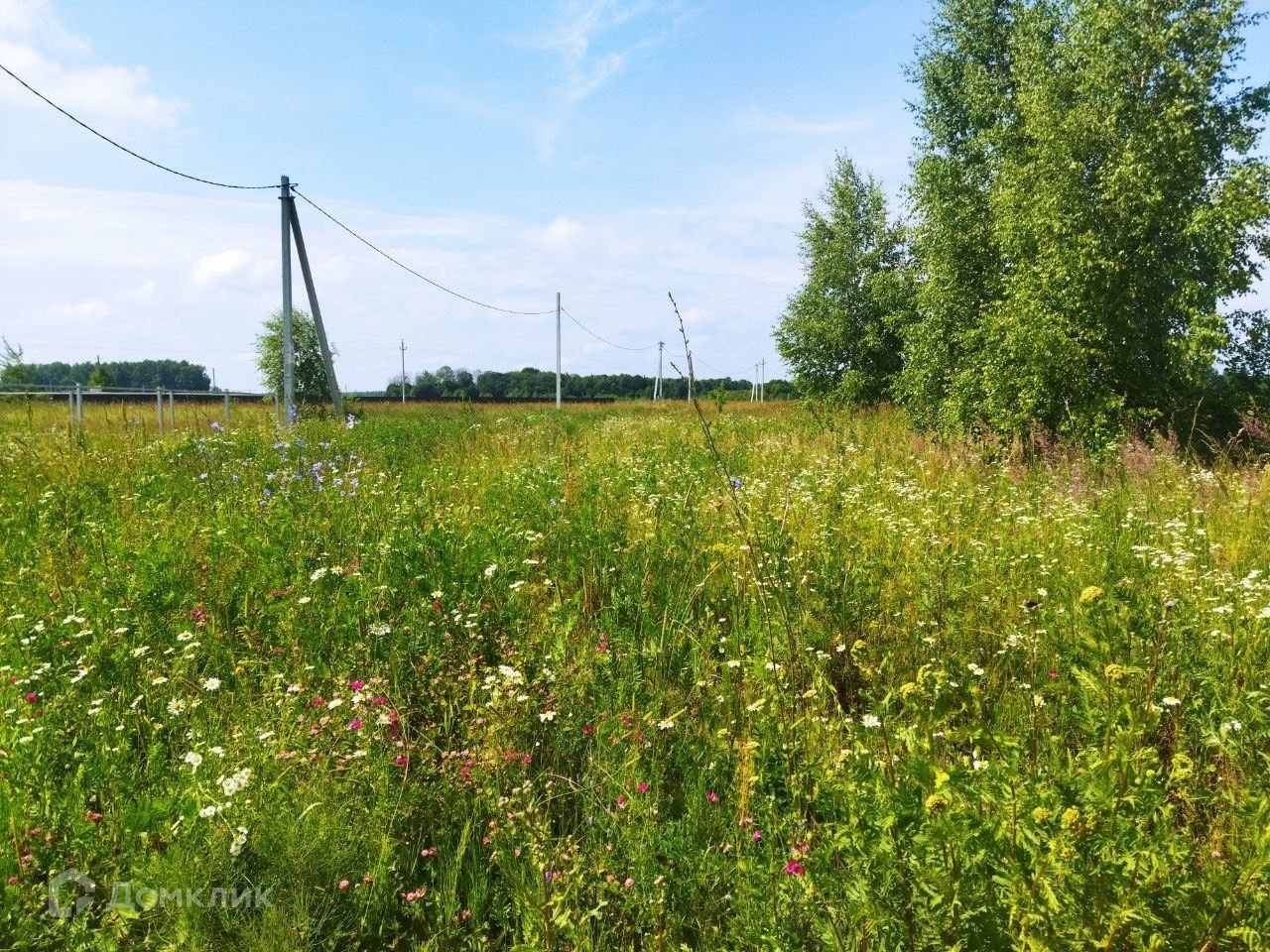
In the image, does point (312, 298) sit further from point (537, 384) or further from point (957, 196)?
point (537, 384)

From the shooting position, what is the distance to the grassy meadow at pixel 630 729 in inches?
63.5

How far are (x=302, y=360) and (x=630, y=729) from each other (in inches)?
1623

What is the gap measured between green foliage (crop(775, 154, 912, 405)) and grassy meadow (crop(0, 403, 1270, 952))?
24.6 metres

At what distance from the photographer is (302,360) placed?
127 feet

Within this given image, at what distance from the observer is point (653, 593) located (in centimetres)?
406

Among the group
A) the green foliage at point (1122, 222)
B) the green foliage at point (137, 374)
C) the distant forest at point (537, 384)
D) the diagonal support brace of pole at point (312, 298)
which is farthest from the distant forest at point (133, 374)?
the green foliage at point (1122, 222)

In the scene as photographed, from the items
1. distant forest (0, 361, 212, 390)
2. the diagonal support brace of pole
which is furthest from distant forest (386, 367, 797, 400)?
the diagonal support brace of pole

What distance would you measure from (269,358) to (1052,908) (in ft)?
169

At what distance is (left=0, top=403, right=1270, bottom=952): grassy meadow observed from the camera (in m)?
1.61

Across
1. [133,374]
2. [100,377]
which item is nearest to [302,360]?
[100,377]

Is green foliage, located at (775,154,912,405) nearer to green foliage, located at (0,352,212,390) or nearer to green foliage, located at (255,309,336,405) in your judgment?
green foliage, located at (255,309,336,405)

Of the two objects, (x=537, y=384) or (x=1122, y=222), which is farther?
(x=537, y=384)

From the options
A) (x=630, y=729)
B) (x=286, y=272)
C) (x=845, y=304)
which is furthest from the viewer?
(x=845, y=304)

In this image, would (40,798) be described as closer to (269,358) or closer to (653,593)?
(653,593)
